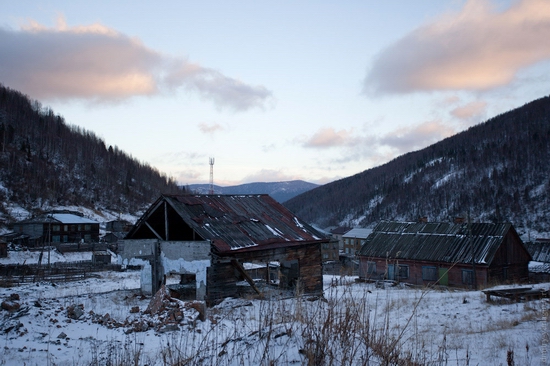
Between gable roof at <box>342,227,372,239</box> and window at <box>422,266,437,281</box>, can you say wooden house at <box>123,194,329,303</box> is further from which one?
gable roof at <box>342,227,372,239</box>

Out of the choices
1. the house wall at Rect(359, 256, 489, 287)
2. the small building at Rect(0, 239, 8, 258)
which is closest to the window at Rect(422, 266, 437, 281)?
the house wall at Rect(359, 256, 489, 287)

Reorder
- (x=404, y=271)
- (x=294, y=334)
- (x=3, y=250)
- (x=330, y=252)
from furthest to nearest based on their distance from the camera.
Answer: (x=330, y=252)
(x=3, y=250)
(x=404, y=271)
(x=294, y=334)

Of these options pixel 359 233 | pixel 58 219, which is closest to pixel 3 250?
pixel 58 219

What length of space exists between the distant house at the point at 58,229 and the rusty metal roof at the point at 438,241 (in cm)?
4554

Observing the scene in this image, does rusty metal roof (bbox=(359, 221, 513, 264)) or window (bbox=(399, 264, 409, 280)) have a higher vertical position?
rusty metal roof (bbox=(359, 221, 513, 264))

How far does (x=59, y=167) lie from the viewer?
113 m

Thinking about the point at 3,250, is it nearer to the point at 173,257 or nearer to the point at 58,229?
the point at 58,229

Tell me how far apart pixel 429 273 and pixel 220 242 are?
22464 millimetres

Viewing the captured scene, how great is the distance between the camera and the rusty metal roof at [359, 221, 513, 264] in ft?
98.7

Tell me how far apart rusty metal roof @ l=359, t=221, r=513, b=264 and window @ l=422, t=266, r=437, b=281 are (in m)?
0.80

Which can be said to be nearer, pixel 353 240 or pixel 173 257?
pixel 173 257

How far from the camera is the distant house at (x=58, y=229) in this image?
2344 inches

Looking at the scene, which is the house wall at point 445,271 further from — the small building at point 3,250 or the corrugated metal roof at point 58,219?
the corrugated metal roof at point 58,219

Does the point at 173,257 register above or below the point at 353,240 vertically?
above
